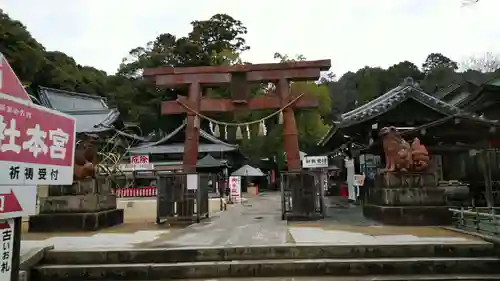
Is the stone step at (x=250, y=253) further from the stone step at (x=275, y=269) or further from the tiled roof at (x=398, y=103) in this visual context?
the tiled roof at (x=398, y=103)

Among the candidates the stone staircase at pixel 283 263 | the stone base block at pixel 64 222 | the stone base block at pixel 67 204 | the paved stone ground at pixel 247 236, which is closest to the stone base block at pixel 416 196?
the paved stone ground at pixel 247 236

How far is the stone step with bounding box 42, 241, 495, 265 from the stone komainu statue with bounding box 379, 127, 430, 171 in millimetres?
3552

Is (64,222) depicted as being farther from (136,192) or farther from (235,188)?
(235,188)

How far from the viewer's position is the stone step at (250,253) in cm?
647

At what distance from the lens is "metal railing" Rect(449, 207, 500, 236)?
7.04m

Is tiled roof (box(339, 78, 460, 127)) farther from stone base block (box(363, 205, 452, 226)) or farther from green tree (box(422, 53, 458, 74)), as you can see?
green tree (box(422, 53, 458, 74))

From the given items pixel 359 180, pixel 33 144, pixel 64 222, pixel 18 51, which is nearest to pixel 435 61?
pixel 359 180

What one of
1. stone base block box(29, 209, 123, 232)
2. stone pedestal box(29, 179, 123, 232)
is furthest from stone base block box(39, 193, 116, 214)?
stone base block box(29, 209, 123, 232)

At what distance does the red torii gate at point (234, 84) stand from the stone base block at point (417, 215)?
3.70 m

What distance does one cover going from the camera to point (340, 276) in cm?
605

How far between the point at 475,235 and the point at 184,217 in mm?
7524

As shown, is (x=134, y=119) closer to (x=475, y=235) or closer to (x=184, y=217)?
(x=184, y=217)

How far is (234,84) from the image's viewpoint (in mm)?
12664

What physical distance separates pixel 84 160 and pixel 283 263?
6.77 m
